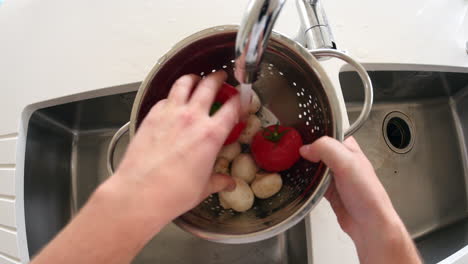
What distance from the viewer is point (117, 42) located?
1.65 ft

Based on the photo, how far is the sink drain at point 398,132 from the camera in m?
0.69

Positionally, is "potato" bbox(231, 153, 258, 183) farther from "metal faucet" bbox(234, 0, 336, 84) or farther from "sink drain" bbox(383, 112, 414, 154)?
"sink drain" bbox(383, 112, 414, 154)

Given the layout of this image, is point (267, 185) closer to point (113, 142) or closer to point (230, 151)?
point (230, 151)

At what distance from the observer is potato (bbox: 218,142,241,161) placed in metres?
0.41

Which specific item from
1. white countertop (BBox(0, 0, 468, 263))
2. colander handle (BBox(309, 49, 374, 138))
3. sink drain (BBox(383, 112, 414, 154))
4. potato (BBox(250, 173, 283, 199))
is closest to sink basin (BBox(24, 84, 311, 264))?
white countertop (BBox(0, 0, 468, 263))

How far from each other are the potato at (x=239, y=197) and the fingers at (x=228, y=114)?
12cm

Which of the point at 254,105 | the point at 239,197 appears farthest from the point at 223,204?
the point at 254,105

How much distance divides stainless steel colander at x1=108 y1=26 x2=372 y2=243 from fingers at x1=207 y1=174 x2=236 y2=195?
4cm

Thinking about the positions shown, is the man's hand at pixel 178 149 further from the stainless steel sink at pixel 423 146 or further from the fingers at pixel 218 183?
the stainless steel sink at pixel 423 146

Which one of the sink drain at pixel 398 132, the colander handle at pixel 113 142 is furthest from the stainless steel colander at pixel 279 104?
the sink drain at pixel 398 132

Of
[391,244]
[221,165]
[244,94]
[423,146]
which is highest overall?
[244,94]

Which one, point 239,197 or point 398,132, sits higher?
point 239,197

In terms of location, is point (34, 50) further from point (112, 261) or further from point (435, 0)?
point (435, 0)

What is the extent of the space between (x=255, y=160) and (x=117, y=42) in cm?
34
